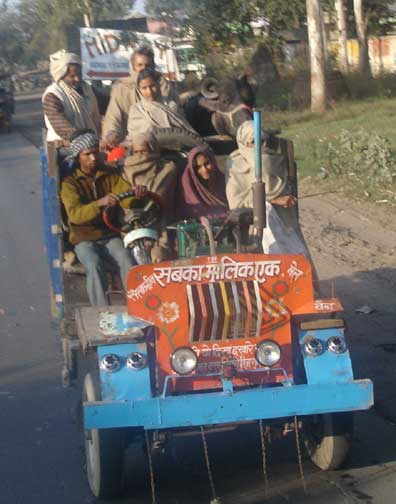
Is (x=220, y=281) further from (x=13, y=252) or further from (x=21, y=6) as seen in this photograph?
(x=21, y=6)

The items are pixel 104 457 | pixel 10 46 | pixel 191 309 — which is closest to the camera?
pixel 104 457

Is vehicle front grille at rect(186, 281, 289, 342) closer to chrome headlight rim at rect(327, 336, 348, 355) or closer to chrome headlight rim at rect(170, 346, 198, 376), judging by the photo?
chrome headlight rim at rect(170, 346, 198, 376)

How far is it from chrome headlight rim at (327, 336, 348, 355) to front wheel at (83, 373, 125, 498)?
120cm

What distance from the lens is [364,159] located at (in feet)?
50.5

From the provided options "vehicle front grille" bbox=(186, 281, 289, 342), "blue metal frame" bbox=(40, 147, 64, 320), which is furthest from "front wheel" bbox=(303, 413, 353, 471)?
"blue metal frame" bbox=(40, 147, 64, 320)

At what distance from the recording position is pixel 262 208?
5.44 meters

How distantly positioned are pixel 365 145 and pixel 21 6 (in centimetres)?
7584

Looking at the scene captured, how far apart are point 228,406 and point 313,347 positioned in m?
0.64

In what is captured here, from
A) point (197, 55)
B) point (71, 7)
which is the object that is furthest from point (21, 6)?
point (197, 55)

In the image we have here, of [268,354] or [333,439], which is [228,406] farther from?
[333,439]

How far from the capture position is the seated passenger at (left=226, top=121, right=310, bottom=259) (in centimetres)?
666

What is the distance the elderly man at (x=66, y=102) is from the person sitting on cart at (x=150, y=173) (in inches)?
59.1

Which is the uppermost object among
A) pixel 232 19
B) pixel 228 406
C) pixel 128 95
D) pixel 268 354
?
pixel 232 19

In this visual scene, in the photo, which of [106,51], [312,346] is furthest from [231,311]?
[106,51]
